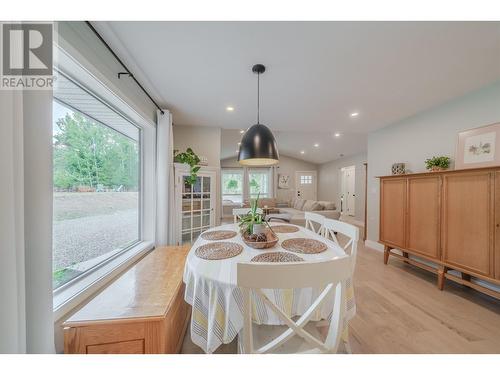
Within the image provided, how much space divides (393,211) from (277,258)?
2.58 meters

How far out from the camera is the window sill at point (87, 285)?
3.89ft

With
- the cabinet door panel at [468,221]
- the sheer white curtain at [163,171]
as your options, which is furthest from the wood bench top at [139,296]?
the cabinet door panel at [468,221]

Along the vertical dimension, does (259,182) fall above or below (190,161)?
below

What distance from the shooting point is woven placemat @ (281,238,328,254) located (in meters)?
1.39

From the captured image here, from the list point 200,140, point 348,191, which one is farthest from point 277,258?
point 348,191

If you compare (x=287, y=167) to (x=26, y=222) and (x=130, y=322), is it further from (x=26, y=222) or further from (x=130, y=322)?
(x=26, y=222)

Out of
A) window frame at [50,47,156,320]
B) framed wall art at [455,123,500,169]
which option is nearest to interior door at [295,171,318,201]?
framed wall art at [455,123,500,169]

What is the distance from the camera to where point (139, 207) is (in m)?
2.59

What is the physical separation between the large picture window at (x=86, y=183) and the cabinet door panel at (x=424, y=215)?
364cm

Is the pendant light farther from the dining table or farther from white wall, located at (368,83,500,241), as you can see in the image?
white wall, located at (368,83,500,241)

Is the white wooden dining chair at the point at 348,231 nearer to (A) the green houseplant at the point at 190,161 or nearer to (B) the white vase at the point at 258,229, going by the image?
(B) the white vase at the point at 258,229

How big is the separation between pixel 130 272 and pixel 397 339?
2.29 metres

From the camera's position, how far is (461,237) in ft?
6.73
